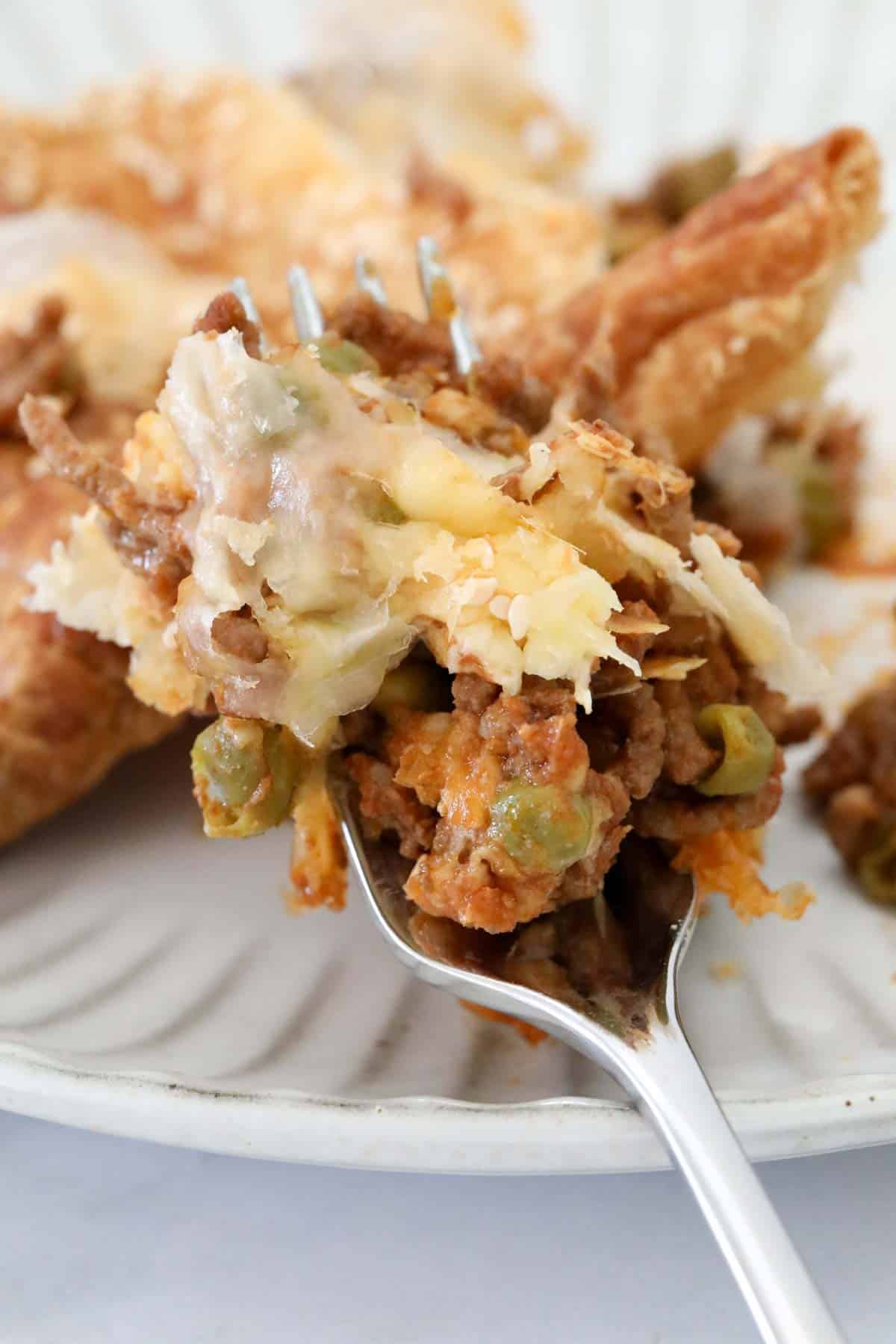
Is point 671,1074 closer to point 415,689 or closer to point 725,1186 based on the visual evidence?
point 725,1186

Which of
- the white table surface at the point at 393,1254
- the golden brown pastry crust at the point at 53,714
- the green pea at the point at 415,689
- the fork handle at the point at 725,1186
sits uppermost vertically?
the green pea at the point at 415,689

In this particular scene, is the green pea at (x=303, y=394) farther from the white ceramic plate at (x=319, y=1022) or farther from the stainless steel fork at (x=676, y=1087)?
the white ceramic plate at (x=319, y=1022)

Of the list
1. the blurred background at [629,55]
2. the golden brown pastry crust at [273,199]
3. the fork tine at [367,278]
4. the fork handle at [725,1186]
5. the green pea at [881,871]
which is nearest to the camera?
the fork handle at [725,1186]

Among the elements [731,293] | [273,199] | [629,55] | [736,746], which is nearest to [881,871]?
[736,746]

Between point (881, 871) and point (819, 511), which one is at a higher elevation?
point (819, 511)

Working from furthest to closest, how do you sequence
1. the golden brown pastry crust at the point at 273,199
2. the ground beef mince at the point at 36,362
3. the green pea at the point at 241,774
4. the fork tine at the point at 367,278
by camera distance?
the golden brown pastry crust at the point at 273,199 → the ground beef mince at the point at 36,362 → the fork tine at the point at 367,278 → the green pea at the point at 241,774

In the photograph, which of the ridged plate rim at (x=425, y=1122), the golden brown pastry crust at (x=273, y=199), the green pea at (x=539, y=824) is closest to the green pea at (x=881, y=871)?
the ridged plate rim at (x=425, y=1122)

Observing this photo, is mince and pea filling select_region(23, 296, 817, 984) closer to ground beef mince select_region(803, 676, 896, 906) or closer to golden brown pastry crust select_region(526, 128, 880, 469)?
ground beef mince select_region(803, 676, 896, 906)
